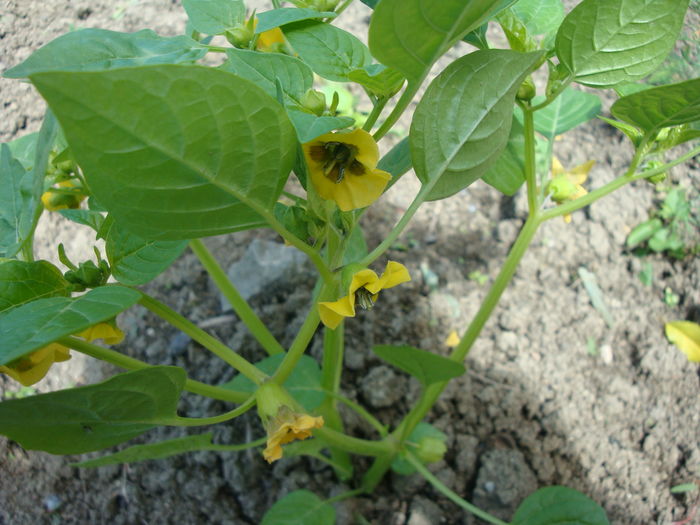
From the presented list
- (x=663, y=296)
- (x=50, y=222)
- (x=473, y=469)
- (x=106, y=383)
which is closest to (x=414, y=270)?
(x=473, y=469)

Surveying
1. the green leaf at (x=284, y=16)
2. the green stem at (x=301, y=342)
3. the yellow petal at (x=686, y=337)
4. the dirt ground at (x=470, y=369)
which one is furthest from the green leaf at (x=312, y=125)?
the yellow petal at (x=686, y=337)

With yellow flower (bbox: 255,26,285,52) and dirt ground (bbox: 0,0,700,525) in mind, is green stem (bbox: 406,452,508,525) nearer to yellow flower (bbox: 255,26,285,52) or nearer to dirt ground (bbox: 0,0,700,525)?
dirt ground (bbox: 0,0,700,525)

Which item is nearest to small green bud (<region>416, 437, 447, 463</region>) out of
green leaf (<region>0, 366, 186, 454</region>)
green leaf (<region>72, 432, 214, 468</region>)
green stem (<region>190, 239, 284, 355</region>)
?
green stem (<region>190, 239, 284, 355</region>)

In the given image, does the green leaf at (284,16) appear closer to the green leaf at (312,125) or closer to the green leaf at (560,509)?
the green leaf at (312,125)

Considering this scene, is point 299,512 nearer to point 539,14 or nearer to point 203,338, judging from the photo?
point 203,338

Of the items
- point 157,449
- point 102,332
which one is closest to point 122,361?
point 102,332
